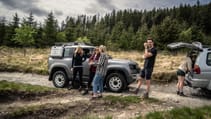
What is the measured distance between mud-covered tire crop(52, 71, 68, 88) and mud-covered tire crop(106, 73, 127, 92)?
218 cm

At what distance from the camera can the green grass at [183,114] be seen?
7.00m

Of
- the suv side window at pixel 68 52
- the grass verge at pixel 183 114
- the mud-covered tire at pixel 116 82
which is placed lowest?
the grass verge at pixel 183 114

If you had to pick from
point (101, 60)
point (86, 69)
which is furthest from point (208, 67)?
point (86, 69)

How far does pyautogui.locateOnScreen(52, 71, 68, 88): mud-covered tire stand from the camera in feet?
38.9

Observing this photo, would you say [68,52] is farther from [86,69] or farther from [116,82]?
[116,82]

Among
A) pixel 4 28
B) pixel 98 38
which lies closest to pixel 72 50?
pixel 4 28

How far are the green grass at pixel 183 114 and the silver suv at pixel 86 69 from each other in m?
3.54

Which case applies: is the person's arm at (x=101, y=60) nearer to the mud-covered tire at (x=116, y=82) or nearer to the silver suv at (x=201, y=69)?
the mud-covered tire at (x=116, y=82)

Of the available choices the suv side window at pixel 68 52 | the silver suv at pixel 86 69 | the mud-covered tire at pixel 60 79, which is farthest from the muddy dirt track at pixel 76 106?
the suv side window at pixel 68 52

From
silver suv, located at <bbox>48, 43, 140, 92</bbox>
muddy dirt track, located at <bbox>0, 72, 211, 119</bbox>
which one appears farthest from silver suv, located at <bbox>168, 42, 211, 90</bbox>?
silver suv, located at <bbox>48, 43, 140, 92</bbox>

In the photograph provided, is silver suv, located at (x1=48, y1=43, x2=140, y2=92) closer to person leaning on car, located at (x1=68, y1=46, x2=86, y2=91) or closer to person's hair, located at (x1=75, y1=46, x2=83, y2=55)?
person leaning on car, located at (x1=68, y1=46, x2=86, y2=91)

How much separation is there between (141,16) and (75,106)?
131 m

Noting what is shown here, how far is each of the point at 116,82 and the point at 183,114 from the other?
4.02 meters

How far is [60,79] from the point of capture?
11977mm
